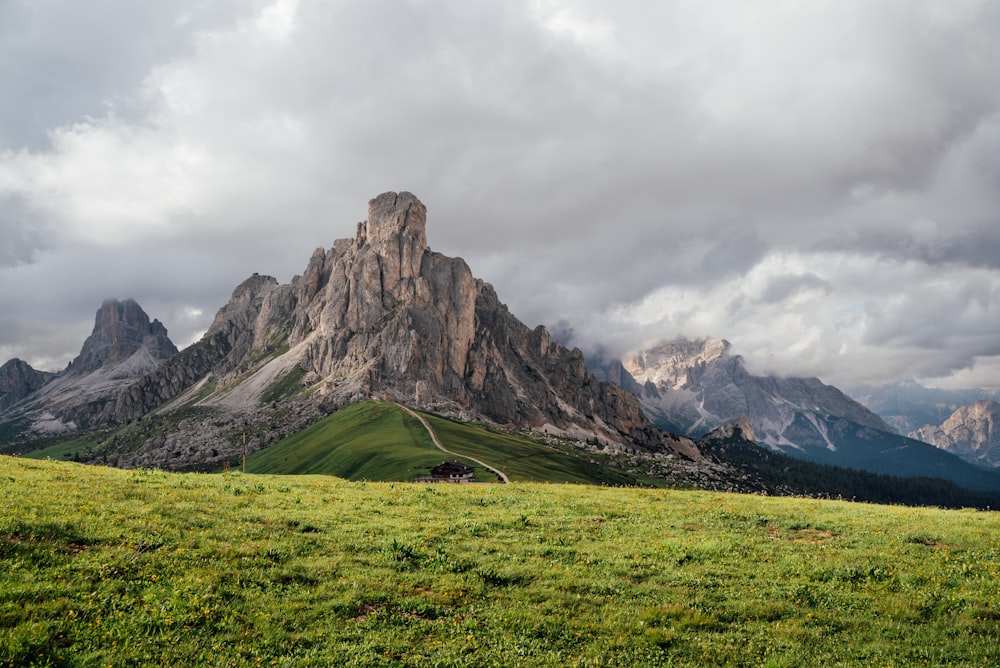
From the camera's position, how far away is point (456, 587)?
1750 centimetres

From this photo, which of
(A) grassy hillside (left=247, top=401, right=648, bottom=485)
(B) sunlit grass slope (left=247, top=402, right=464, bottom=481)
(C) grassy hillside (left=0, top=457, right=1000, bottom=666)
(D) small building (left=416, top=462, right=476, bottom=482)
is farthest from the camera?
(A) grassy hillside (left=247, top=401, right=648, bottom=485)

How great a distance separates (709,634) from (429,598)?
7803mm

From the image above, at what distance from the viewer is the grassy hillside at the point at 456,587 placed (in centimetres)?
1369

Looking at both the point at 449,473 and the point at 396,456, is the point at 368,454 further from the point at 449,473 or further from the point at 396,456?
the point at 449,473

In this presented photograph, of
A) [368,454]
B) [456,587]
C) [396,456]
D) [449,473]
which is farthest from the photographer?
[368,454]

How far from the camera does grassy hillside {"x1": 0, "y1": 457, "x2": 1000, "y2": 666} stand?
44.9 feet

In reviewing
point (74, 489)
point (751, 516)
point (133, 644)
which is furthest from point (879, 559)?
point (74, 489)

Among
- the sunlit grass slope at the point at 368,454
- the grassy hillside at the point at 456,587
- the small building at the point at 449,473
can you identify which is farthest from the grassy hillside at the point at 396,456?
the grassy hillside at the point at 456,587

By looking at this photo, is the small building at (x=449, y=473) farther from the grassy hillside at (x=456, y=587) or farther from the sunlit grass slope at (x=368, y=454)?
the grassy hillside at (x=456, y=587)

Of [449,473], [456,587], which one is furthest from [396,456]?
[456,587]

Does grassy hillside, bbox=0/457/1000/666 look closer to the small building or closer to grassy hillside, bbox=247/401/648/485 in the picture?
the small building

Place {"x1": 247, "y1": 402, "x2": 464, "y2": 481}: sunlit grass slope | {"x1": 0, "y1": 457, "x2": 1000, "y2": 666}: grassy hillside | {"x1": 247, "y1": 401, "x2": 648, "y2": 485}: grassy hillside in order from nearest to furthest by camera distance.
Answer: {"x1": 0, "y1": 457, "x2": 1000, "y2": 666}: grassy hillside
{"x1": 247, "y1": 402, "x2": 464, "y2": 481}: sunlit grass slope
{"x1": 247, "y1": 401, "x2": 648, "y2": 485}: grassy hillside

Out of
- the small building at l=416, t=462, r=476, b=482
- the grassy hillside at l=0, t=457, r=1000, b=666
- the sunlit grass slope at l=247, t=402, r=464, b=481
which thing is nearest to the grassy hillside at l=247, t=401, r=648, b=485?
the sunlit grass slope at l=247, t=402, r=464, b=481

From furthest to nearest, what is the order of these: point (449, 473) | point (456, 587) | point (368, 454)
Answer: point (368, 454) < point (449, 473) < point (456, 587)
